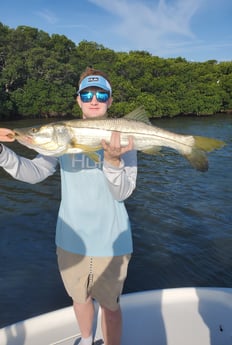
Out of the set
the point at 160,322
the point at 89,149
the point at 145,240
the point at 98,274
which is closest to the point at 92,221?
the point at 98,274

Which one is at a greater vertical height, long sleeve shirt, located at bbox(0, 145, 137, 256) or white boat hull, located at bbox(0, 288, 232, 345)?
long sleeve shirt, located at bbox(0, 145, 137, 256)

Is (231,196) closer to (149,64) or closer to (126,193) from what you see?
(126,193)

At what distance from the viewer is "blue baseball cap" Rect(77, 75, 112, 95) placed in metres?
2.76

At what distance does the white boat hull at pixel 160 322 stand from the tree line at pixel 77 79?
35.0 meters

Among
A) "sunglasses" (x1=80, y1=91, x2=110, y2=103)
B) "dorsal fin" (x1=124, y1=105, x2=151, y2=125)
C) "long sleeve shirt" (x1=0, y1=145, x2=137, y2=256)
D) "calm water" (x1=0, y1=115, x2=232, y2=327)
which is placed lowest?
"calm water" (x1=0, y1=115, x2=232, y2=327)

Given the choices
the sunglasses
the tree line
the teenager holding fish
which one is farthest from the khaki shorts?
the tree line

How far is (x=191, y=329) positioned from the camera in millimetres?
3631

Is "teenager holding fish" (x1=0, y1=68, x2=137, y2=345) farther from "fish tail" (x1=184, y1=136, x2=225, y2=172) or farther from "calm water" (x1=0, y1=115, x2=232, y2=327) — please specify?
"calm water" (x1=0, y1=115, x2=232, y2=327)

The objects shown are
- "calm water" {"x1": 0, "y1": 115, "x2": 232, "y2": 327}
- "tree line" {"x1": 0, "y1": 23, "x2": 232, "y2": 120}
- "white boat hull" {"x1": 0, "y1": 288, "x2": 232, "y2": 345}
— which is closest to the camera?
"white boat hull" {"x1": 0, "y1": 288, "x2": 232, "y2": 345}

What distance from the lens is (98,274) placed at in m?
2.78

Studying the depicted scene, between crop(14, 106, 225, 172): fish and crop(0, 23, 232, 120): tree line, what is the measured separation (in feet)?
116

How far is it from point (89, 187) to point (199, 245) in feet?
18.1

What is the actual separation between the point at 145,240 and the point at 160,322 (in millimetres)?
Answer: 4327

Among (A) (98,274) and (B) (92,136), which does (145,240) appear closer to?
(A) (98,274)
